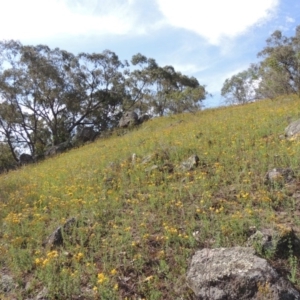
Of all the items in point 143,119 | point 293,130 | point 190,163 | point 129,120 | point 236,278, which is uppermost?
point 129,120

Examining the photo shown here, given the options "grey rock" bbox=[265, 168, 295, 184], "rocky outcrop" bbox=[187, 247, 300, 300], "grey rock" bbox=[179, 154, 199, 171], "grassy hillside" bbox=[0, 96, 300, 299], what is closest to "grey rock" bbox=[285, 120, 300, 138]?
"grassy hillside" bbox=[0, 96, 300, 299]

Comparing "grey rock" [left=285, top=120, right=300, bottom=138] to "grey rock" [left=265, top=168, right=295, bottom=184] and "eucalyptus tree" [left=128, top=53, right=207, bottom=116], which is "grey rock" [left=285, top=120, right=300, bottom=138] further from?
"eucalyptus tree" [left=128, top=53, right=207, bottom=116]

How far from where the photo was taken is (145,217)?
5891mm

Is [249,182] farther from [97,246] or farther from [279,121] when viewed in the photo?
[279,121]

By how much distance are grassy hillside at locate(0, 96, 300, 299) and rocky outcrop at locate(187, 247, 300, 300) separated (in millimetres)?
376

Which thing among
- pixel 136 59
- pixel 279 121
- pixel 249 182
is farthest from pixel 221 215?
pixel 136 59

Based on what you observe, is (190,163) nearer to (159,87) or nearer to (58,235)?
(58,235)

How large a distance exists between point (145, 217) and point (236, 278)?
7.89 feet

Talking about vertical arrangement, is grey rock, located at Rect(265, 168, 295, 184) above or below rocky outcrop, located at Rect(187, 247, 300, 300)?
above

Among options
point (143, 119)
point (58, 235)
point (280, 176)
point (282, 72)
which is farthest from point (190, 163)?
point (143, 119)

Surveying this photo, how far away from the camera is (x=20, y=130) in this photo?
25.8 meters

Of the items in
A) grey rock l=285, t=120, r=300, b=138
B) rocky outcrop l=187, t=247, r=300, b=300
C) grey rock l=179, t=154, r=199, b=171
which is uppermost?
grey rock l=285, t=120, r=300, b=138

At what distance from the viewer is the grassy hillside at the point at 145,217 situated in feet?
14.6

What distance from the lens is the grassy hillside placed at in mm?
4461
